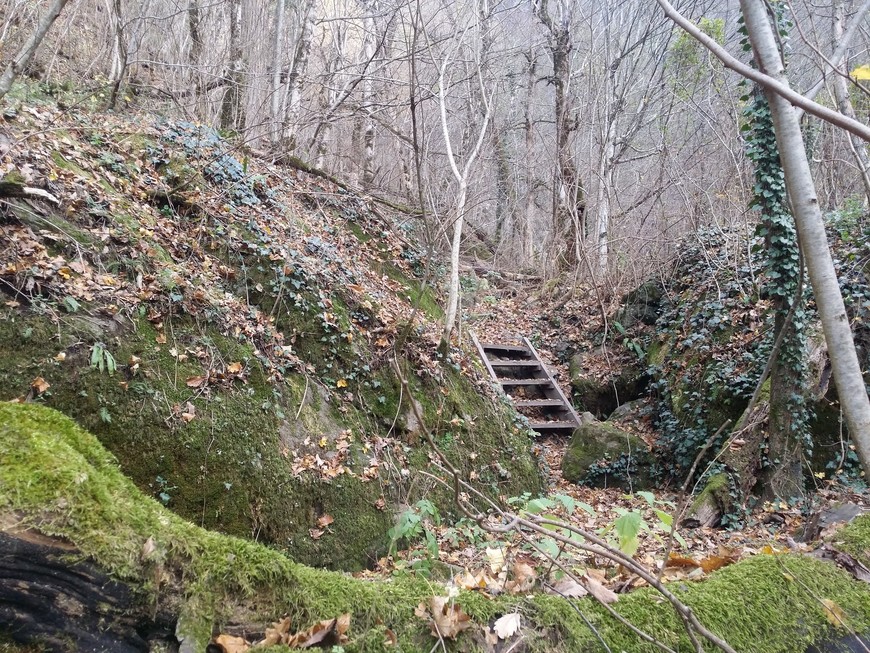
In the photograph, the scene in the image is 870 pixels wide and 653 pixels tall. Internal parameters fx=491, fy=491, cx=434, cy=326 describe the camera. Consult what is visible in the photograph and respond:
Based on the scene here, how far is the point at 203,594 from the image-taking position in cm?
142

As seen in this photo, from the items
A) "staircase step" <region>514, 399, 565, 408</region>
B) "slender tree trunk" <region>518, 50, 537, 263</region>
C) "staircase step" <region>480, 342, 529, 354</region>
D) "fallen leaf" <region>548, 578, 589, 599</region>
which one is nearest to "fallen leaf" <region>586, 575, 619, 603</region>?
"fallen leaf" <region>548, 578, 589, 599</region>

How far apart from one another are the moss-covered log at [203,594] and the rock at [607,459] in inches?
230

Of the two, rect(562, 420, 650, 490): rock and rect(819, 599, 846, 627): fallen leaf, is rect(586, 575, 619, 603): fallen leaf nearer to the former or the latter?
rect(819, 599, 846, 627): fallen leaf

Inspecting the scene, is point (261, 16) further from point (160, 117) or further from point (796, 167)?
point (796, 167)

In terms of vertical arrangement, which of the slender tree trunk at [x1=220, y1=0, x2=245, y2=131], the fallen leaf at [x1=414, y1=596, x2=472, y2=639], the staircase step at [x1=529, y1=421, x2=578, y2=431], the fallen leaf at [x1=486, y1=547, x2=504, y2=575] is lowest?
the fallen leaf at [x1=486, y1=547, x2=504, y2=575]

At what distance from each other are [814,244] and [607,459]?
612 cm

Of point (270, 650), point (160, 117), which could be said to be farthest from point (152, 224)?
point (270, 650)

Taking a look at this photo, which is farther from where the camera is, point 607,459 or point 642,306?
point 642,306

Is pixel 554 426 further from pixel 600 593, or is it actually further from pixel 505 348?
pixel 600 593

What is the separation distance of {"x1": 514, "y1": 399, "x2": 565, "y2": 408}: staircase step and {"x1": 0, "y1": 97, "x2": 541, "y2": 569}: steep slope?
2.47 meters

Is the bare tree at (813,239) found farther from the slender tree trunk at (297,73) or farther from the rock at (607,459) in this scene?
the slender tree trunk at (297,73)

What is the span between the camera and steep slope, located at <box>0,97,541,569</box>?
3.34 meters

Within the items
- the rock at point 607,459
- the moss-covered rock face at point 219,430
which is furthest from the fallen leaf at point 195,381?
the rock at point 607,459

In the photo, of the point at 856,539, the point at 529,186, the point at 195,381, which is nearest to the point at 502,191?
the point at 529,186
